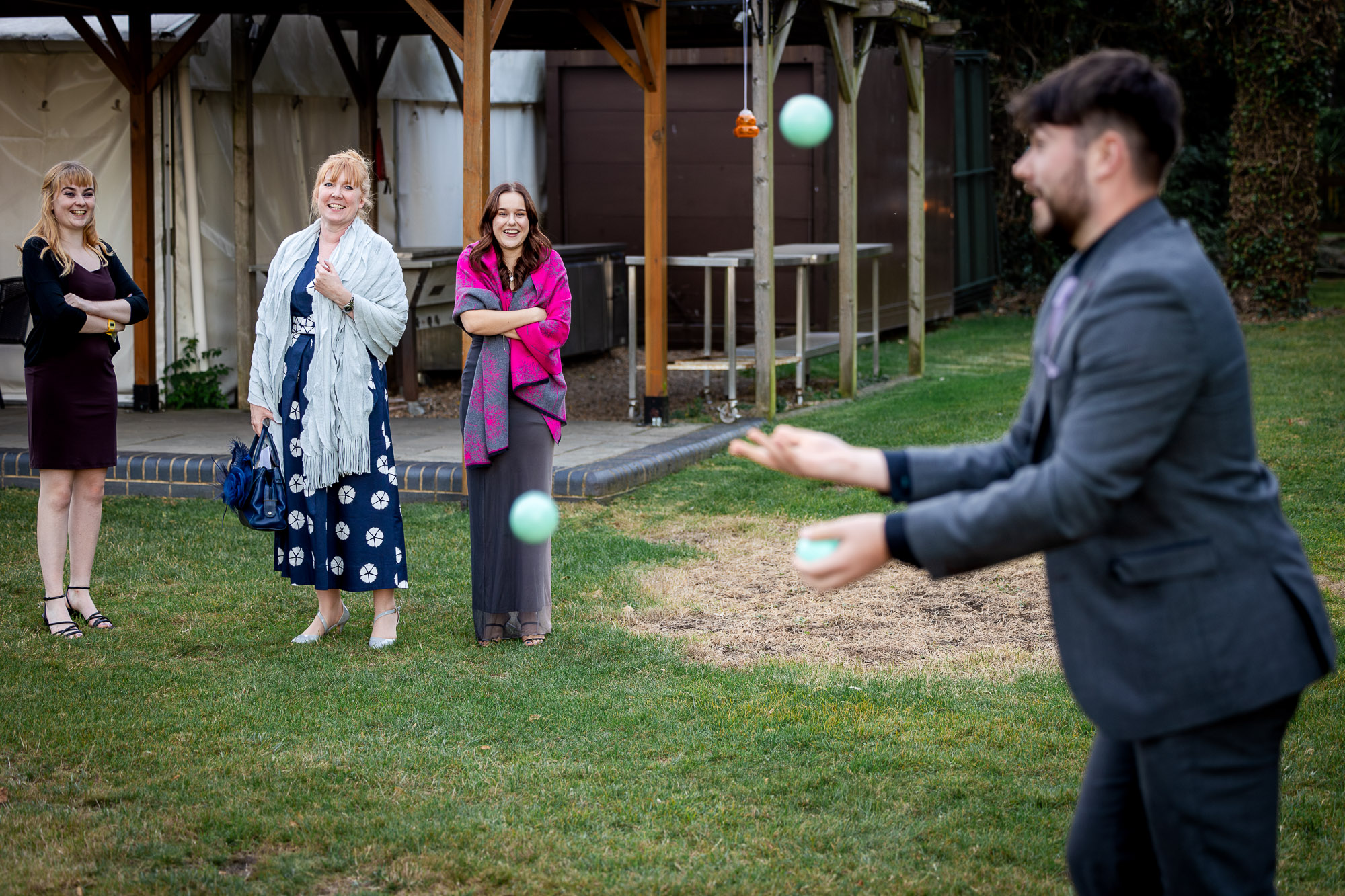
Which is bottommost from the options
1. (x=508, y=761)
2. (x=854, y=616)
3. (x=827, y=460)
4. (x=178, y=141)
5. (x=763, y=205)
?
(x=508, y=761)

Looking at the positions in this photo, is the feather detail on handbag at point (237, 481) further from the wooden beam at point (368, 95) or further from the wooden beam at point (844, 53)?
the wooden beam at point (368, 95)

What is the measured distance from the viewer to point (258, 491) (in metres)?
5.16

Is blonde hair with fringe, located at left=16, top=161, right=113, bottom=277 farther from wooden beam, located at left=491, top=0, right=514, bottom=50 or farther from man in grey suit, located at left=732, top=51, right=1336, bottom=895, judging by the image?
man in grey suit, located at left=732, top=51, right=1336, bottom=895

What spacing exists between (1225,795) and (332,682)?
3.52 meters

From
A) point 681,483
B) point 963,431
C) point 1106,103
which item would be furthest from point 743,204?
point 1106,103

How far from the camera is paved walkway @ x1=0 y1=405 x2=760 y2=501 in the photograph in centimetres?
794

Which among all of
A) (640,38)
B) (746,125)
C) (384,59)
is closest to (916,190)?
(640,38)

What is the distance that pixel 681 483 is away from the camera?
27.3ft

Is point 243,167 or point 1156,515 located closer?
point 1156,515

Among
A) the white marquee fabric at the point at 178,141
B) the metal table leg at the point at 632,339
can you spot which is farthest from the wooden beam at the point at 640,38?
the white marquee fabric at the point at 178,141

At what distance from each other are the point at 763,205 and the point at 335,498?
5.23 m

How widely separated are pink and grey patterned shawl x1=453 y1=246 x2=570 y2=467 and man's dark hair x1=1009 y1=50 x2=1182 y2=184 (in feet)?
11.3

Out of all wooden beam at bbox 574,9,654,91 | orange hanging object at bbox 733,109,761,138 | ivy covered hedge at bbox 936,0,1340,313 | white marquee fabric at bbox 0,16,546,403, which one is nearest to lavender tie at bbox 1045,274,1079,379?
orange hanging object at bbox 733,109,761,138

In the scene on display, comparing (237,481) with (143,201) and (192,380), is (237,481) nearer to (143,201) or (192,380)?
(143,201)
